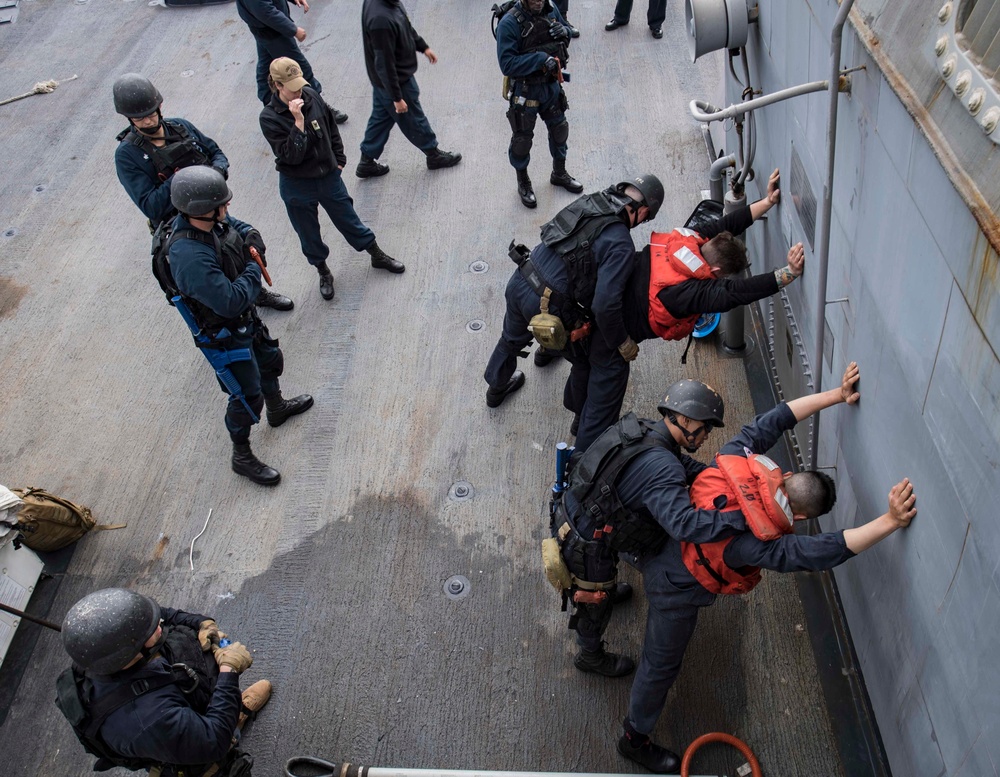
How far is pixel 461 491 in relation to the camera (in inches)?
185

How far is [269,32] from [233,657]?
18.0 feet

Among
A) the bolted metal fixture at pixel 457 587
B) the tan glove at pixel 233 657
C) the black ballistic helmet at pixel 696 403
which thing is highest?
the black ballistic helmet at pixel 696 403

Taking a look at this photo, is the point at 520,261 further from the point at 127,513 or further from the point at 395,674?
the point at 127,513

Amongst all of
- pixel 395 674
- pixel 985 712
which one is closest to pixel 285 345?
pixel 395 674

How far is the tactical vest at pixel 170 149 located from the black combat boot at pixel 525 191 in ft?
8.09

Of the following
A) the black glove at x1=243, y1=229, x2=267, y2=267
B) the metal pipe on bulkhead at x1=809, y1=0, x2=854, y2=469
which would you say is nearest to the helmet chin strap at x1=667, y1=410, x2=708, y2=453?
the metal pipe on bulkhead at x1=809, y1=0, x2=854, y2=469

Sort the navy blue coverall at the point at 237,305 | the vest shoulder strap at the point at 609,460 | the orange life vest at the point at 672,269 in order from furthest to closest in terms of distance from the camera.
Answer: the navy blue coverall at the point at 237,305 → the orange life vest at the point at 672,269 → the vest shoulder strap at the point at 609,460

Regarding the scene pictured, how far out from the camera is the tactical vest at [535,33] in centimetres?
569

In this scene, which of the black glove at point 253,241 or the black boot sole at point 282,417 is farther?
the black boot sole at point 282,417

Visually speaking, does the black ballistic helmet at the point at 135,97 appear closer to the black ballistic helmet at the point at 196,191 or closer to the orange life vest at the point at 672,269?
the black ballistic helmet at the point at 196,191

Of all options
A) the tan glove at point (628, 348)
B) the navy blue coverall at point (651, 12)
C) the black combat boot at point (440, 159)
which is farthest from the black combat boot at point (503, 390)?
the navy blue coverall at point (651, 12)

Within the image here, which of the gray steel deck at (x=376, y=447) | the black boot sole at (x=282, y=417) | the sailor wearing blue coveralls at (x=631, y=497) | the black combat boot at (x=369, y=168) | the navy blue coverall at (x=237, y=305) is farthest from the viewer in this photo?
the black combat boot at (x=369, y=168)

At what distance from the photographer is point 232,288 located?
427 cm

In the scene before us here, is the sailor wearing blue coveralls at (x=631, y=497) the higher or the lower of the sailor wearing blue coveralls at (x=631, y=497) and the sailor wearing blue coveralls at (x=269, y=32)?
the lower
